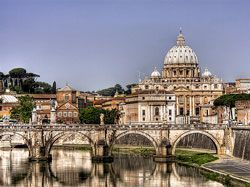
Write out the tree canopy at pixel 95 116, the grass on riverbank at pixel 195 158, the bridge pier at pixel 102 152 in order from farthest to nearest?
the tree canopy at pixel 95 116 < the bridge pier at pixel 102 152 < the grass on riverbank at pixel 195 158

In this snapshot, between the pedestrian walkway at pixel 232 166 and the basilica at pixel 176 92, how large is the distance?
5419 cm

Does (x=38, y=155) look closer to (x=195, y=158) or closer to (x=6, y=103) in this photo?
(x=195, y=158)

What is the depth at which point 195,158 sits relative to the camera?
291ft

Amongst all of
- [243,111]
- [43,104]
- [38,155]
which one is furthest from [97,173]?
[43,104]

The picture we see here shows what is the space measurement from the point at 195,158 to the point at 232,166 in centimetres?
1116

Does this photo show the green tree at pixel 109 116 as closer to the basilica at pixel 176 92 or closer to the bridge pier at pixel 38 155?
the basilica at pixel 176 92

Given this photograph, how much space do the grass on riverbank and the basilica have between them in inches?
1687

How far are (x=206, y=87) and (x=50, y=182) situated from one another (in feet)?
343

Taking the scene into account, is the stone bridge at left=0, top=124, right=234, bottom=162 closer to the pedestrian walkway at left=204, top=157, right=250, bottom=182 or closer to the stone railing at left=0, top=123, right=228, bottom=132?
the stone railing at left=0, top=123, right=228, bottom=132

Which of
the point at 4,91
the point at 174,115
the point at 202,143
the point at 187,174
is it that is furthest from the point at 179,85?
the point at 187,174

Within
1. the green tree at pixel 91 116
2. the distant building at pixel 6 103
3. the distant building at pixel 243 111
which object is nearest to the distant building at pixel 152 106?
the green tree at pixel 91 116

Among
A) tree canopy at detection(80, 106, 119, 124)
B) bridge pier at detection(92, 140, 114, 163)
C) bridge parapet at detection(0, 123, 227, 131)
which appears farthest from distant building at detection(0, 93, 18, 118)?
bridge pier at detection(92, 140, 114, 163)

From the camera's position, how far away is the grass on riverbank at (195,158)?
85.3m

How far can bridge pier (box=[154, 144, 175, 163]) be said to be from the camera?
298 feet
